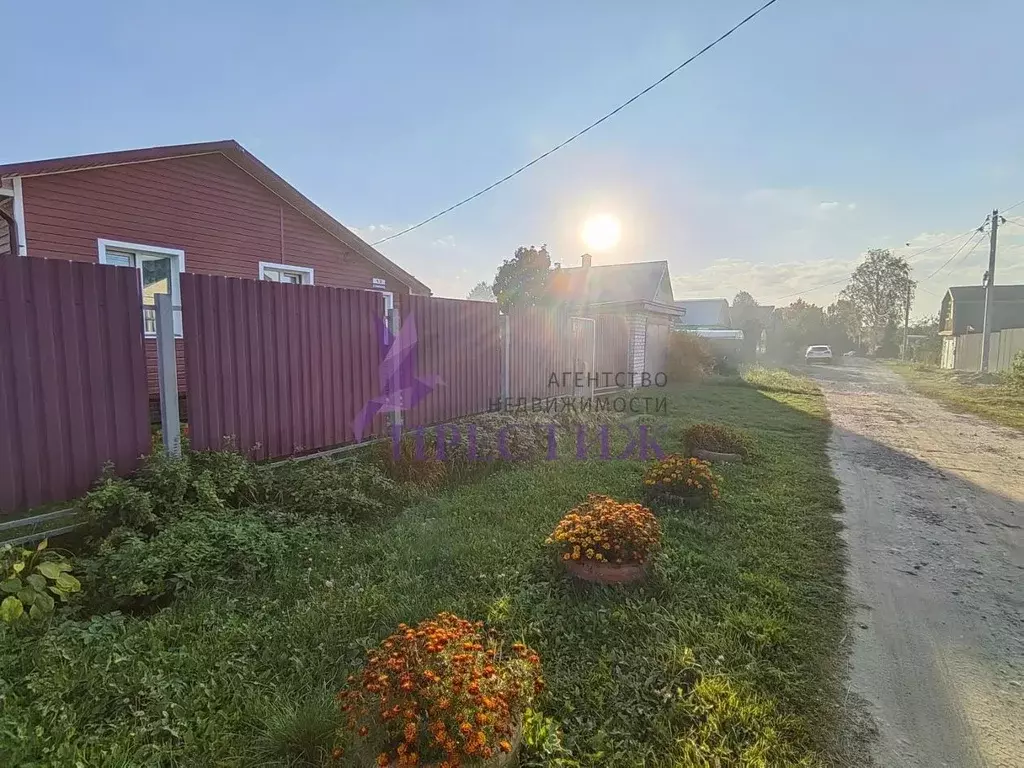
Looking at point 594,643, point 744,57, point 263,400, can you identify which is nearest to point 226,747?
point 594,643

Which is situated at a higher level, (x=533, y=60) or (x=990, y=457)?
(x=533, y=60)

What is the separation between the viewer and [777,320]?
4644 cm

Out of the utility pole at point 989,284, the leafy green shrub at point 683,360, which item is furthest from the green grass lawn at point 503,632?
the utility pole at point 989,284

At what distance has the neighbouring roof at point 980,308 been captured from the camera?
96.4ft

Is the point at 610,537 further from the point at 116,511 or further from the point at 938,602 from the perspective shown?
the point at 116,511

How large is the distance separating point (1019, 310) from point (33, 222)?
1734 inches

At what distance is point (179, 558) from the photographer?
108 inches

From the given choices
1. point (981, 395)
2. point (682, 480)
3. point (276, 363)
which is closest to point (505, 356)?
point (276, 363)

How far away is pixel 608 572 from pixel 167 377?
359 cm

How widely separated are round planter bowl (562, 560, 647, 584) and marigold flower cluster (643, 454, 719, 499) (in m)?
1.45

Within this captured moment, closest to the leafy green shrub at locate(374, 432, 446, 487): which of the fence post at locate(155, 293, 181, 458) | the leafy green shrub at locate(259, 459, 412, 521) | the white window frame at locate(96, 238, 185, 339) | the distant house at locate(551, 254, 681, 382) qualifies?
the leafy green shrub at locate(259, 459, 412, 521)

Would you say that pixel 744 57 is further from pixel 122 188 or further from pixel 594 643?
pixel 122 188

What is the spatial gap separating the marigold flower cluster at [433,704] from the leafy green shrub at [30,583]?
177 cm

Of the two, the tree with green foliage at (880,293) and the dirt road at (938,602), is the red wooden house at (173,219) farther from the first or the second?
the tree with green foliage at (880,293)
